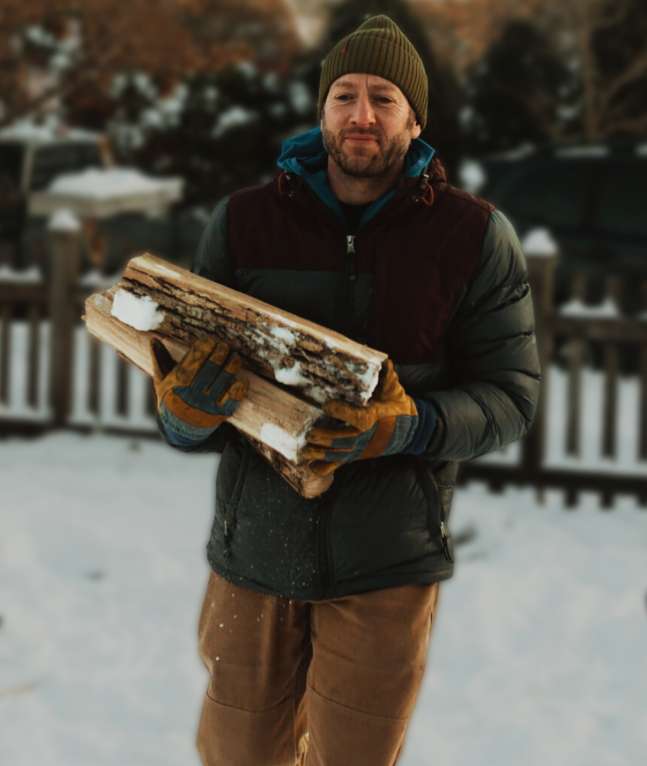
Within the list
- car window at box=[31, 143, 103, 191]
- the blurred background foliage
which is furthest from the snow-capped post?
car window at box=[31, 143, 103, 191]

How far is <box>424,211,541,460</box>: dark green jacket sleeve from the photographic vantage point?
2.64 meters

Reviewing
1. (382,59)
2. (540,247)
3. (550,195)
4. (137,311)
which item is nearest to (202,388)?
(137,311)

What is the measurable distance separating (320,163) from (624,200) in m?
7.37

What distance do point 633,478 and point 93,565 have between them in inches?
110

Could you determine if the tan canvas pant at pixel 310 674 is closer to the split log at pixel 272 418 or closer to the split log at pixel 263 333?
the split log at pixel 272 418

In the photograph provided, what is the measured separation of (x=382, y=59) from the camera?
8.64 ft

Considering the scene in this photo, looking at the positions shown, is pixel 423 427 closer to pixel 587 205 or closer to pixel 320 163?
pixel 320 163

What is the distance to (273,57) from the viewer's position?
1981cm

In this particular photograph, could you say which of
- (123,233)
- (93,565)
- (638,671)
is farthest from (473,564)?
(123,233)

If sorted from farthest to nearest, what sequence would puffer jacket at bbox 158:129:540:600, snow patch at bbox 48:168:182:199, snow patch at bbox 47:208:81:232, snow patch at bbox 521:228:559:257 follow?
1. snow patch at bbox 48:168:182:199
2. snow patch at bbox 47:208:81:232
3. snow patch at bbox 521:228:559:257
4. puffer jacket at bbox 158:129:540:600

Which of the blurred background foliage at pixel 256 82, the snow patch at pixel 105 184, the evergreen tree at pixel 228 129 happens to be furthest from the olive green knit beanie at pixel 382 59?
the evergreen tree at pixel 228 129

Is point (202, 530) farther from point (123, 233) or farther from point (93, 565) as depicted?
point (123, 233)

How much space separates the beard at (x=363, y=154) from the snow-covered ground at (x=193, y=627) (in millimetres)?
2133

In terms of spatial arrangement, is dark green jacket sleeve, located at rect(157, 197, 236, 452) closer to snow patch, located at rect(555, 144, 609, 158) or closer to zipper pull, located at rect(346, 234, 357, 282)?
zipper pull, located at rect(346, 234, 357, 282)
